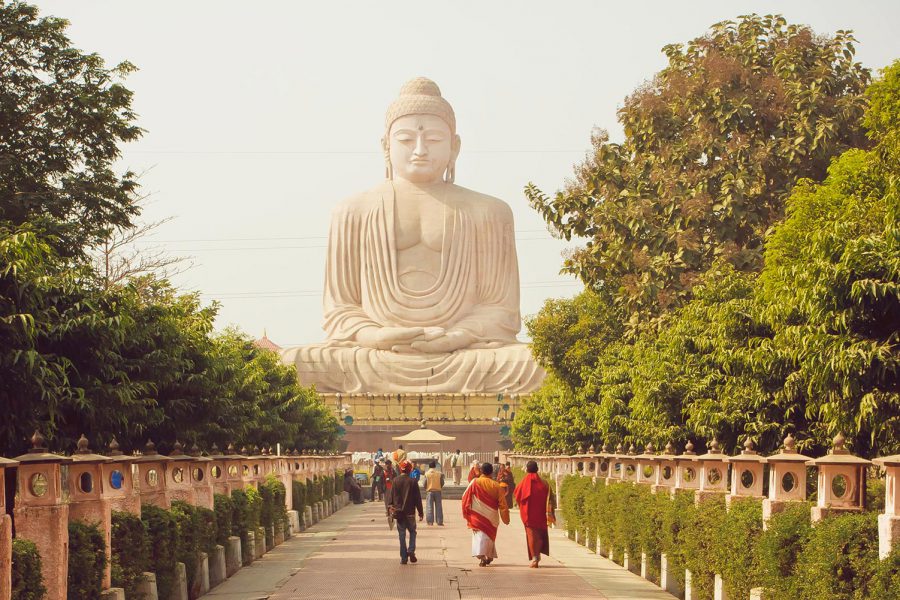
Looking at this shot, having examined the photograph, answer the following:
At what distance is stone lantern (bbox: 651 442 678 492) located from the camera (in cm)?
1923

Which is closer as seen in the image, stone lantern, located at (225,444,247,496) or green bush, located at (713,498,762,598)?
green bush, located at (713,498,762,598)

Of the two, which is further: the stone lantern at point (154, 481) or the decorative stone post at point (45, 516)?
the stone lantern at point (154, 481)

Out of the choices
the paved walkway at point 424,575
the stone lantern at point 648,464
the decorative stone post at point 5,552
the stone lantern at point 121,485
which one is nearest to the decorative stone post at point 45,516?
the decorative stone post at point 5,552

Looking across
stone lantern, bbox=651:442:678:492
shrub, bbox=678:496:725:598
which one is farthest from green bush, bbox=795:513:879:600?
stone lantern, bbox=651:442:678:492

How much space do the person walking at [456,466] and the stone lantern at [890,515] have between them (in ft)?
158

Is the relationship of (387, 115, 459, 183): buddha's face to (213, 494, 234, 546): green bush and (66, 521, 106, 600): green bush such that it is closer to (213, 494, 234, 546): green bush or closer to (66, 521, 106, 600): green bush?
(213, 494, 234, 546): green bush

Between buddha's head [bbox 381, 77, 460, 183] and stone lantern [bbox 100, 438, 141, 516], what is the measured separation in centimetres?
5245

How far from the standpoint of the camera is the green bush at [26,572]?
10.2 m

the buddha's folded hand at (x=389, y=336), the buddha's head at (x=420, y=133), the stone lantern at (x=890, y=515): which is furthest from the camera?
the buddha's head at (x=420, y=133)

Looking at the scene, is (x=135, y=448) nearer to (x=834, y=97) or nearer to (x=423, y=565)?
(x=423, y=565)

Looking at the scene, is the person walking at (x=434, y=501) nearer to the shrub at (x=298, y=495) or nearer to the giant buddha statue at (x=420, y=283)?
the shrub at (x=298, y=495)

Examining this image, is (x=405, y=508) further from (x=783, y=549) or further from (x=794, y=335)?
(x=783, y=549)

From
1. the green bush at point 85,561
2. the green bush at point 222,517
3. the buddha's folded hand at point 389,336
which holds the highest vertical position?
the buddha's folded hand at point 389,336

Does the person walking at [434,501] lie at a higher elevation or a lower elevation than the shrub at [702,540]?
lower
